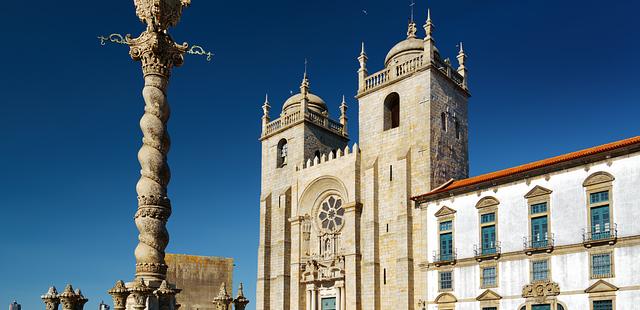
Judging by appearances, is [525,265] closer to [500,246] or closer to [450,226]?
[500,246]

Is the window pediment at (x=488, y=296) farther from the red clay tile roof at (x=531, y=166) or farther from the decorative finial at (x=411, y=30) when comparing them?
the decorative finial at (x=411, y=30)

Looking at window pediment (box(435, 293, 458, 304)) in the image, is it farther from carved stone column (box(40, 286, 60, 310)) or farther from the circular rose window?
carved stone column (box(40, 286, 60, 310))

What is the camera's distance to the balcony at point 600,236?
2741cm

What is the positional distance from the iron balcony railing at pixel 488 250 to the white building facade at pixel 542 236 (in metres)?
0.05

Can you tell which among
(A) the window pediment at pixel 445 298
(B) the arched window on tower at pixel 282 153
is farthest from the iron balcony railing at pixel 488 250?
(B) the arched window on tower at pixel 282 153

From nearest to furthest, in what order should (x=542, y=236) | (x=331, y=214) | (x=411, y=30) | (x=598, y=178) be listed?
1. (x=598, y=178)
2. (x=542, y=236)
3. (x=331, y=214)
4. (x=411, y=30)

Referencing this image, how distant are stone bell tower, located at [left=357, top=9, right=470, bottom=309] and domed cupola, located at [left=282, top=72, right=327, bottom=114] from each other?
671cm

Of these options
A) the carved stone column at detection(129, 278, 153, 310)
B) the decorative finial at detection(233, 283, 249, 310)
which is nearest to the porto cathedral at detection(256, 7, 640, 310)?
the decorative finial at detection(233, 283, 249, 310)

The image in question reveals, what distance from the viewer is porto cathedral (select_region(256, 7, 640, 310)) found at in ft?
92.9

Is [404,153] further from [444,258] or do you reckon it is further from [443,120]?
[444,258]

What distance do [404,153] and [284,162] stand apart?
491 inches

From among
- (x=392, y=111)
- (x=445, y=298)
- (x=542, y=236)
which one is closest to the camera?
(x=542, y=236)

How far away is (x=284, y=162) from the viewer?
4809 centimetres

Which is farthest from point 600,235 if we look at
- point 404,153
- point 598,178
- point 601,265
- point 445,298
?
point 404,153
